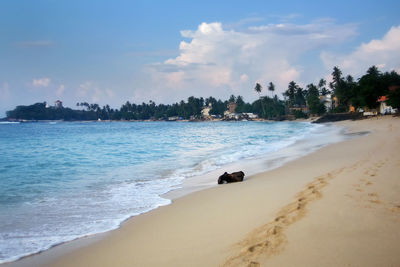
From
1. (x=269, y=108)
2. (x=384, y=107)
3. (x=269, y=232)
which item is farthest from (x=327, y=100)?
(x=269, y=232)

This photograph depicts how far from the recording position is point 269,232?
13.1 feet

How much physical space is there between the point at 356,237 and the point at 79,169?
13.8 meters

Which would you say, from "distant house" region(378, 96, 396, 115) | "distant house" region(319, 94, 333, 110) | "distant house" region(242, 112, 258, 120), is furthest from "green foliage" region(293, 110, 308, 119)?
"distant house" region(242, 112, 258, 120)

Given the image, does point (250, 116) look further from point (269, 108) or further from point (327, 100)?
point (327, 100)

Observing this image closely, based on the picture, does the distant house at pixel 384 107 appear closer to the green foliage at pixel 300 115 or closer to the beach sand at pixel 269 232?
the green foliage at pixel 300 115

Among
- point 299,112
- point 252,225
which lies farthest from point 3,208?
point 299,112

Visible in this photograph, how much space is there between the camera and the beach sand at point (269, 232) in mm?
3264

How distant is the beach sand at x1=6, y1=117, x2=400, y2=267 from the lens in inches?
128

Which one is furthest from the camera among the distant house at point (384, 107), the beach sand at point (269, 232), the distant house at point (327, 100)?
the distant house at point (327, 100)

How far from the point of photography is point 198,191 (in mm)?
8414

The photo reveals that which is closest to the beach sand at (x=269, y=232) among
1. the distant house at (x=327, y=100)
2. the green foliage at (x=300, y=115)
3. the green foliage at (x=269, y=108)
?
the green foliage at (x=300, y=115)

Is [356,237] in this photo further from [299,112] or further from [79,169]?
[299,112]

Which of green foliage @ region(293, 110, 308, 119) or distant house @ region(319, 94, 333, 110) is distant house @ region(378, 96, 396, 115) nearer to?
green foliage @ region(293, 110, 308, 119)

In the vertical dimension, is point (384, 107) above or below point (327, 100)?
below
